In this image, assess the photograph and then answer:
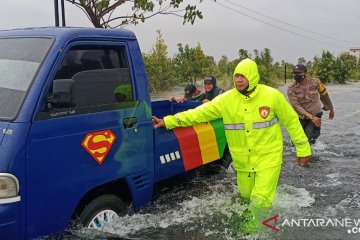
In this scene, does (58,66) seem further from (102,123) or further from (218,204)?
(218,204)

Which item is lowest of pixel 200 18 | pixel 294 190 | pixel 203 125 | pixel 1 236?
pixel 294 190

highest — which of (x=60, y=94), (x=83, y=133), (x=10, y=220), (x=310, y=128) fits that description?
(x=60, y=94)

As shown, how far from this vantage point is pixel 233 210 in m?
5.13

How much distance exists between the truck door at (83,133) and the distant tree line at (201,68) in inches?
667

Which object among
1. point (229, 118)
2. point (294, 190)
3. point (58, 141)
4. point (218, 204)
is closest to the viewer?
point (58, 141)

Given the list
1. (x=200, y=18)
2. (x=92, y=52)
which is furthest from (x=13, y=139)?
(x=200, y=18)

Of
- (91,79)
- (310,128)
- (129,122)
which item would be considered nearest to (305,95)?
(310,128)

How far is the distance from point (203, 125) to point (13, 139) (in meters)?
2.85

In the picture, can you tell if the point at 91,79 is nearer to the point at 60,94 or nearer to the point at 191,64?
the point at 60,94

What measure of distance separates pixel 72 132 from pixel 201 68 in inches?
947

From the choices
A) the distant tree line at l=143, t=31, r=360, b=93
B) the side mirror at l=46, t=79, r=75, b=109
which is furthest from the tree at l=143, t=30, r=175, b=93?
the side mirror at l=46, t=79, r=75, b=109

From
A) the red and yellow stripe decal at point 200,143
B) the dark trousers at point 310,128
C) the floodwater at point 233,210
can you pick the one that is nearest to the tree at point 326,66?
the dark trousers at point 310,128

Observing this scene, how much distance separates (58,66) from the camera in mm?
3598

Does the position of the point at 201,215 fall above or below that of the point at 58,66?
below
